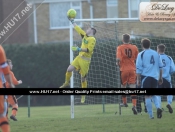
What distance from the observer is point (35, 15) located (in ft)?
111

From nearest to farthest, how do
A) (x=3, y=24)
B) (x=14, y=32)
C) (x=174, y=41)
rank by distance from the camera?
(x=174, y=41) → (x=3, y=24) → (x=14, y=32)

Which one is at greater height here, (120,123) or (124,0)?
(124,0)

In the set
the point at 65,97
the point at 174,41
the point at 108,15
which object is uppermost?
the point at 108,15

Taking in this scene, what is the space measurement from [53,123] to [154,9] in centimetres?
356

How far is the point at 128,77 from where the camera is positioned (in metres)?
13.8

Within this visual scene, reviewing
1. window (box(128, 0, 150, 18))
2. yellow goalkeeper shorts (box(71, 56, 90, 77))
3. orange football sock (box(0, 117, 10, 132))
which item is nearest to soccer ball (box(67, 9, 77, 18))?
yellow goalkeeper shorts (box(71, 56, 90, 77))

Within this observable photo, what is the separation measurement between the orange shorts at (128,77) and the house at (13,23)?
13659 millimetres

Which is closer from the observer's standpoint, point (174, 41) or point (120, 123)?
point (120, 123)

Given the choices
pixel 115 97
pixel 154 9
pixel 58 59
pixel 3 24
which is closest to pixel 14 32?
pixel 3 24

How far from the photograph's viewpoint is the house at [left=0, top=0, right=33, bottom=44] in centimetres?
2917

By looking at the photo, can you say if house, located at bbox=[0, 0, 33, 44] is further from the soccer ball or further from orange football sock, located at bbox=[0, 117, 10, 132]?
orange football sock, located at bbox=[0, 117, 10, 132]

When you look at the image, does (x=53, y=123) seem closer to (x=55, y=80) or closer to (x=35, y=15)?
(x=55, y=80)

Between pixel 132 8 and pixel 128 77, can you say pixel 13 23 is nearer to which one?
pixel 132 8

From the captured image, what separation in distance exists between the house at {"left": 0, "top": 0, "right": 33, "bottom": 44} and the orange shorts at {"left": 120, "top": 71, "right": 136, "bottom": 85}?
44.8 ft
